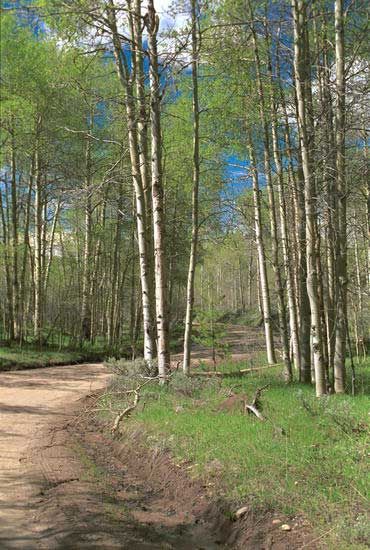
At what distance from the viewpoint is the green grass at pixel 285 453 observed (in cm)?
411

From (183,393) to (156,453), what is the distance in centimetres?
263

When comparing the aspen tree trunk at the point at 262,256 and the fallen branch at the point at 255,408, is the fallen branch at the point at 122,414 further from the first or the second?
the aspen tree trunk at the point at 262,256

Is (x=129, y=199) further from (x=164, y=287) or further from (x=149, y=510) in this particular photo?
(x=149, y=510)

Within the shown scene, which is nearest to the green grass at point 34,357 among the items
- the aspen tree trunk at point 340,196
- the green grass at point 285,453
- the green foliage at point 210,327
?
the green foliage at point 210,327

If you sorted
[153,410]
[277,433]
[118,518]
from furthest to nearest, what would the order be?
[153,410] → [277,433] → [118,518]

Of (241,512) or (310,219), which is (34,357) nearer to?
(310,219)

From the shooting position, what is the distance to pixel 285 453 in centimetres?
516

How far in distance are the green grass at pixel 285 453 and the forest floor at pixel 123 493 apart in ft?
0.16

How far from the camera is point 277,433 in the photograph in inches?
229

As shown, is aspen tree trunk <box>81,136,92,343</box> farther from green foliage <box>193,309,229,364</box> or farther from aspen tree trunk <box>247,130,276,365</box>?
green foliage <box>193,309,229,364</box>

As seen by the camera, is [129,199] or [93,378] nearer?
[93,378]

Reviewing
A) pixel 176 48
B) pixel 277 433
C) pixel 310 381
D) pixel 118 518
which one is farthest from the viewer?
pixel 310 381

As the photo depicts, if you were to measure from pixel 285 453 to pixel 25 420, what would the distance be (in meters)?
5.26

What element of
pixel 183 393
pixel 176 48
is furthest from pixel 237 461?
pixel 176 48
